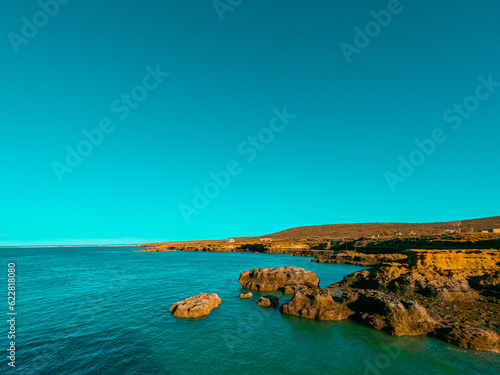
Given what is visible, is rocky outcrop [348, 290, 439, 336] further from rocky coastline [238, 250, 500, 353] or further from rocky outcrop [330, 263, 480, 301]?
rocky outcrop [330, 263, 480, 301]

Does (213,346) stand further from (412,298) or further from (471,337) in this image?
(412,298)

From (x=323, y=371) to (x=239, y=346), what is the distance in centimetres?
740

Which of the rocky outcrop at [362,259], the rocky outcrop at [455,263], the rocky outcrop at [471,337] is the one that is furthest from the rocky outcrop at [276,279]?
the rocky outcrop at [362,259]

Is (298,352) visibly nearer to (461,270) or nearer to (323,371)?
(323,371)

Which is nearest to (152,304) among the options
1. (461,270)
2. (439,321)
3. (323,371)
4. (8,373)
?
(8,373)

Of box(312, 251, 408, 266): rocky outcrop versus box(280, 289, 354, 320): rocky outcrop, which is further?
box(312, 251, 408, 266): rocky outcrop

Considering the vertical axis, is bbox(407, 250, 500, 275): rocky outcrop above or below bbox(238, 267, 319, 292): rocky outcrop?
above

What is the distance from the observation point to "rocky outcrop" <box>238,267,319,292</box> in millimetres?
42156

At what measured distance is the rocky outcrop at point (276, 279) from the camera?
42.2 metres

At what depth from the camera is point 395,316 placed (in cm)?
2320

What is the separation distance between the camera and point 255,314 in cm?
2847

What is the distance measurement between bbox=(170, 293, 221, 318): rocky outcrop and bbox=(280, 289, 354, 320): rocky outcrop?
358 inches

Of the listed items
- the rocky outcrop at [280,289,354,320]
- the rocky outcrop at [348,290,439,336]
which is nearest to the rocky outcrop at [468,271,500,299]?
the rocky outcrop at [348,290,439,336]

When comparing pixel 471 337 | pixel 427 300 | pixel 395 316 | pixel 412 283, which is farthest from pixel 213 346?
pixel 412 283
